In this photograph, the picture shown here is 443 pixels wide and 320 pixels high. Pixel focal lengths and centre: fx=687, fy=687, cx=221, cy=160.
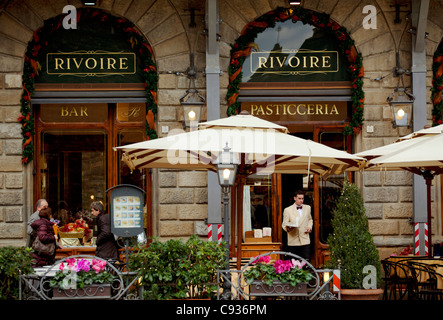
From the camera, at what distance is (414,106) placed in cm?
1448

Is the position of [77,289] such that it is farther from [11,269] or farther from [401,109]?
[401,109]

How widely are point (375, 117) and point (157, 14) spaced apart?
16.9ft

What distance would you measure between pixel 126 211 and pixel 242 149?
2.36 meters

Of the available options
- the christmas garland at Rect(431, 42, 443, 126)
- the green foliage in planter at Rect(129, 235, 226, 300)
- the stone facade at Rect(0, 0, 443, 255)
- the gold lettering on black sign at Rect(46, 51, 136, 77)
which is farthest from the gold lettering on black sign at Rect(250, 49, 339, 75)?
the green foliage in planter at Rect(129, 235, 226, 300)

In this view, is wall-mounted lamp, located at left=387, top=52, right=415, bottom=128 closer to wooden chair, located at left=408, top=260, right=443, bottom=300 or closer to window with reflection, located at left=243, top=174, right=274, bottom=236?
window with reflection, located at left=243, top=174, right=274, bottom=236

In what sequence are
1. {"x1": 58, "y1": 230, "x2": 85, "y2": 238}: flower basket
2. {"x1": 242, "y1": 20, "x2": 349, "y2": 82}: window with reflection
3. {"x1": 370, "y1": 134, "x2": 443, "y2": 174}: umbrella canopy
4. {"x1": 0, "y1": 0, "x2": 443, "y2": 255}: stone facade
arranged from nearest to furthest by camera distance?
1. {"x1": 370, "y1": 134, "x2": 443, "y2": 174}: umbrella canopy
2. {"x1": 58, "y1": 230, "x2": 85, "y2": 238}: flower basket
3. {"x1": 0, "y1": 0, "x2": 443, "y2": 255}: stone facade
4. {"x1": 242, "y1": 20, "x2": 349, "y2": 82}: window with reflection

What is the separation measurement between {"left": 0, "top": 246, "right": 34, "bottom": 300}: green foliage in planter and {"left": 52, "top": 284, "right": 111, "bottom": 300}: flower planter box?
651mm

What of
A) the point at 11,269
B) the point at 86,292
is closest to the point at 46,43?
the point at 11,269

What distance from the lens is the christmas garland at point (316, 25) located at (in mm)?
14648

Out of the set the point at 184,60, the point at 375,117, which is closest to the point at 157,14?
the point at 184,60

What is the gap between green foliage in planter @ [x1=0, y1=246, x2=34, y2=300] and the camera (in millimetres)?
8805

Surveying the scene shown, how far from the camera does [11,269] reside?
8789 mm

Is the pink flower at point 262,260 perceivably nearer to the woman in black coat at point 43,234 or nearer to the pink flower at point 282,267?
the pink flower at point 282,267

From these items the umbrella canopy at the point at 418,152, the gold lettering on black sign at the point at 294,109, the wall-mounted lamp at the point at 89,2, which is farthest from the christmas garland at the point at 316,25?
the umbrella canopy at the point at 418,152
